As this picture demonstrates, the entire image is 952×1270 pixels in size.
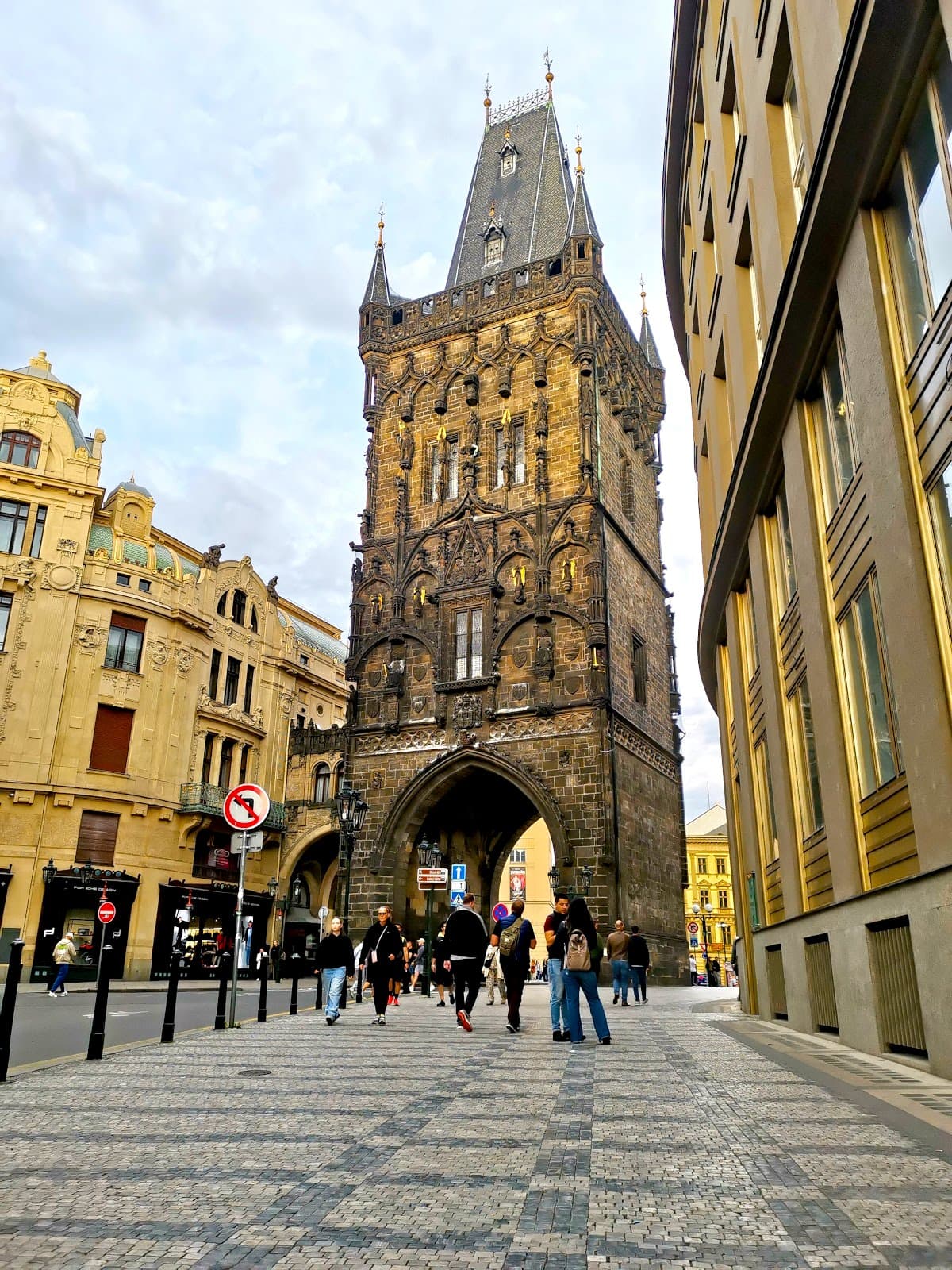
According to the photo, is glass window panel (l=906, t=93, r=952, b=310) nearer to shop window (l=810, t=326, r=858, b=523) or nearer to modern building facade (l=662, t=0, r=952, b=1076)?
modern building facade (l=662, t=0, r=952, b=1076)

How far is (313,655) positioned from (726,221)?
1325 inches

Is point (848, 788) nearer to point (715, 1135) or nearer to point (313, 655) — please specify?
point (715, 1135)

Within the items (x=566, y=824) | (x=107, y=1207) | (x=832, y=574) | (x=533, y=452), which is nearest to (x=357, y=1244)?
(x=107, y=1207)

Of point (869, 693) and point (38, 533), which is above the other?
point (38, 533)

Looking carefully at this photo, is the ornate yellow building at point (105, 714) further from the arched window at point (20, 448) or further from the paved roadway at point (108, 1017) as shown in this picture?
the paved roadway at point (108, 1017)

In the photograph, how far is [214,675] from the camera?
38.9 metres

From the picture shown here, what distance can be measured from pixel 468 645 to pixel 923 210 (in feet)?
86.0

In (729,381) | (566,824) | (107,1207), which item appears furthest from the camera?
(566,824)

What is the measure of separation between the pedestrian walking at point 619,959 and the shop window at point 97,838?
19.3 metres

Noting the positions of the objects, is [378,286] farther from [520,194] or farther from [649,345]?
[649,345]

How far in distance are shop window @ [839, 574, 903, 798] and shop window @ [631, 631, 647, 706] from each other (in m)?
23.9

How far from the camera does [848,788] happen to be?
10328 mm

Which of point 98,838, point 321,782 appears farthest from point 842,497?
point 321,782

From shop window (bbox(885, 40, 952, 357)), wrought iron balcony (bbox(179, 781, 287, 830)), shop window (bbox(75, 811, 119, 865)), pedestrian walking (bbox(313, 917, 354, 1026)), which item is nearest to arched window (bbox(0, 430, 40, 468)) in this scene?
shop window (bbox(75, 811, 119, 865))
